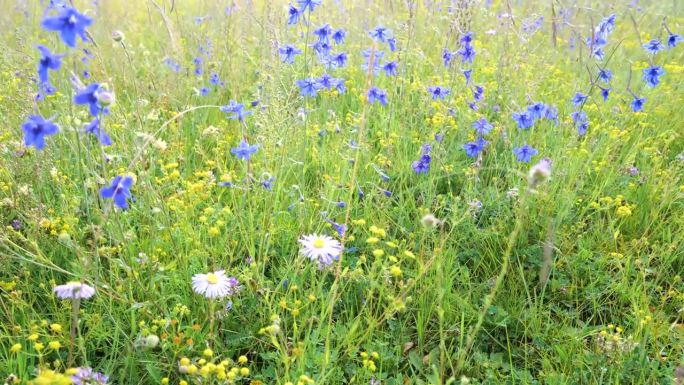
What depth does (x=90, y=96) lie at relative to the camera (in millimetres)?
1280

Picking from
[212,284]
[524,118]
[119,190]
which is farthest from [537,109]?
[119,190]

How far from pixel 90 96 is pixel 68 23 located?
0.57ft

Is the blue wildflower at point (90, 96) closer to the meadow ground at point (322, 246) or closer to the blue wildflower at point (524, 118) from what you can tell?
the meadow ground at point (322, 246)

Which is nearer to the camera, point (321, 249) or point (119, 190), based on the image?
point (119, 190)

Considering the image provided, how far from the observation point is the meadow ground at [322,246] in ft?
5.19

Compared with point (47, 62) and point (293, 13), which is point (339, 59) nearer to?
point (293, 13)

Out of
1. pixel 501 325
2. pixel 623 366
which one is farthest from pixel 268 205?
pixel 623 366

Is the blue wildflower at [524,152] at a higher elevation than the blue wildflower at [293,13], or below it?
below

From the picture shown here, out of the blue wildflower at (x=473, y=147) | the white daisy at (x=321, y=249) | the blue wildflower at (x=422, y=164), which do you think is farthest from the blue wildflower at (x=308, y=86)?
the white daisy at (x=321, y=249)

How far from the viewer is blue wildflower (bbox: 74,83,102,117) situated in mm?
1263

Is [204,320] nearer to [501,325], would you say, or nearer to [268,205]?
[268,205]

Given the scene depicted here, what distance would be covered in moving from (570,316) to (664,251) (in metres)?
0.56

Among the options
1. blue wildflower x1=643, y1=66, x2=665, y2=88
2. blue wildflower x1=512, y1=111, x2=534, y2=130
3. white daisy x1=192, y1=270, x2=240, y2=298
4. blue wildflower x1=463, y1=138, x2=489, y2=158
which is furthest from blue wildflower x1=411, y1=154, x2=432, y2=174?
blue wildflower x1=643, y1=66, x2=665, y2=88

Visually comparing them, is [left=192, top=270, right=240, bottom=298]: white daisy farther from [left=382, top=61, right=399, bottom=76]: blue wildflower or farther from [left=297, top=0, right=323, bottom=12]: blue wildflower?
[left=382, top=61, right=399, bottom=76]: blue wildflower
